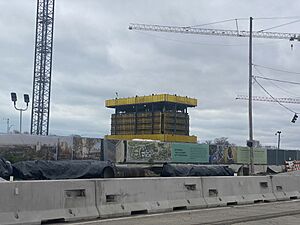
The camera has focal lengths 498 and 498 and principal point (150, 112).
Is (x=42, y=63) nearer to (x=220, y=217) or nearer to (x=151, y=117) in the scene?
(x=151, y=117)

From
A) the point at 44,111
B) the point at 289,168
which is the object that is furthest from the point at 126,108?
the point at 289,168

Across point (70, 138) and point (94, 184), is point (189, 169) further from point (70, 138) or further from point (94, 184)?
point (70, 138)

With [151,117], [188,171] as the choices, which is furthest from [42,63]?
[188,171]

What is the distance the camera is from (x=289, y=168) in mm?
46562

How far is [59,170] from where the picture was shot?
16.8 m

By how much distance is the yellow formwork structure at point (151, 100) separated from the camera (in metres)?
103

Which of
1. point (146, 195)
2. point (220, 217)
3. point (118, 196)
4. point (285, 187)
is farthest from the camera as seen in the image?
point (285, 187)

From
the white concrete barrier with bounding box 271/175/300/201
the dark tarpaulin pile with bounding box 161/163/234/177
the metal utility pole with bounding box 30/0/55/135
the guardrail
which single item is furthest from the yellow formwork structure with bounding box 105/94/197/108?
the guardrail

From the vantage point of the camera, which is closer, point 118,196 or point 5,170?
point 118,196

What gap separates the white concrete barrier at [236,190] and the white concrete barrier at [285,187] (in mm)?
429

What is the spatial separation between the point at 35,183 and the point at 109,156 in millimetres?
32587

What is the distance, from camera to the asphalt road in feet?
38.1

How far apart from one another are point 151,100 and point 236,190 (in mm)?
88262

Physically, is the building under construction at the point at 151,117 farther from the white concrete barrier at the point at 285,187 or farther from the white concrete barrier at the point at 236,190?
the white concrete barrier at the point at 236,190
